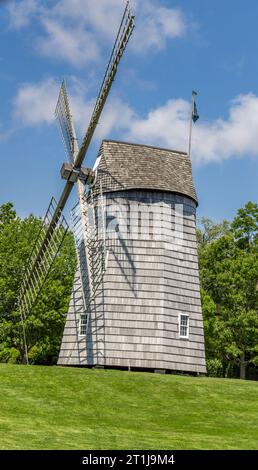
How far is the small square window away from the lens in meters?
27.1

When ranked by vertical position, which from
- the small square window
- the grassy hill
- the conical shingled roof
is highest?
the conical shingled roof

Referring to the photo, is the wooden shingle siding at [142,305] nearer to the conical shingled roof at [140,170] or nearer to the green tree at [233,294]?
the conical shingled roof at [140,170]

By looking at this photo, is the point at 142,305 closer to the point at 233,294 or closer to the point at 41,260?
the point at 41,260

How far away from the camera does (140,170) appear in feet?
93.0

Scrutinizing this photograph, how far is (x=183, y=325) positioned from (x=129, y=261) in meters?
3.46

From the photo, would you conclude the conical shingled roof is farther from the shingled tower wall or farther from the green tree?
the green tree

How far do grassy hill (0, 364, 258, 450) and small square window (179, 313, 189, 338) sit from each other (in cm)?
359

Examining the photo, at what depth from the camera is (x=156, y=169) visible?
28578 millimetres

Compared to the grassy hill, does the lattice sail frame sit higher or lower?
higher

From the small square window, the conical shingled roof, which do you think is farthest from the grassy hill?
the conical shingled roof

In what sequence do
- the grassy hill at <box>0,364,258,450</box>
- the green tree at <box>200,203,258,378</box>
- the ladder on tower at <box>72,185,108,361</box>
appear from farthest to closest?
the green tree at <box>200,203,258,378</box> → the ladder on tower at <box>72,185,108,361</box> → the grassy hill at <box>0,364,258,450</box>
